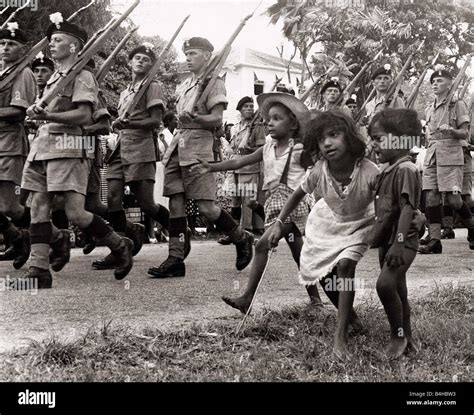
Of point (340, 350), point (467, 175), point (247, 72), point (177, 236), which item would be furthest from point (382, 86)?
point (247, 72)

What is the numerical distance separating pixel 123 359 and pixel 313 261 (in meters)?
1.17

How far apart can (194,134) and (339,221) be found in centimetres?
259

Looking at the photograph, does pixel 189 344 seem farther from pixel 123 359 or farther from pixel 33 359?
pixel 33 359

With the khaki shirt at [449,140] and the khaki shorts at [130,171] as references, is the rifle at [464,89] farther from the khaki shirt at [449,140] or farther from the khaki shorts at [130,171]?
the khaki shorts at [130,171]

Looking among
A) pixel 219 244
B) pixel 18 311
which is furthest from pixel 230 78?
pixel 18 311

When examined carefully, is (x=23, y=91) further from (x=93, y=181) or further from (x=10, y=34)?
(x=93, y=181)

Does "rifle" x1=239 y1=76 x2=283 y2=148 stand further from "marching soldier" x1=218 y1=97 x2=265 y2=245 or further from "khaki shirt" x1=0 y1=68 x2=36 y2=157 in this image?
"khaki shirt" x1=0 y1=68 x2=36 y2=157

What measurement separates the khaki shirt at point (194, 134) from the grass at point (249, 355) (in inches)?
87.6

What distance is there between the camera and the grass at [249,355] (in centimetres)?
327

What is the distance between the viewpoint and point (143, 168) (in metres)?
6.68

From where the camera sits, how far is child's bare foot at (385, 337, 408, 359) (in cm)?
365

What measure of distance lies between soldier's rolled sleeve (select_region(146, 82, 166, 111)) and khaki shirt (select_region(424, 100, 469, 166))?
354 cm

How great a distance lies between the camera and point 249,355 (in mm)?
3650
